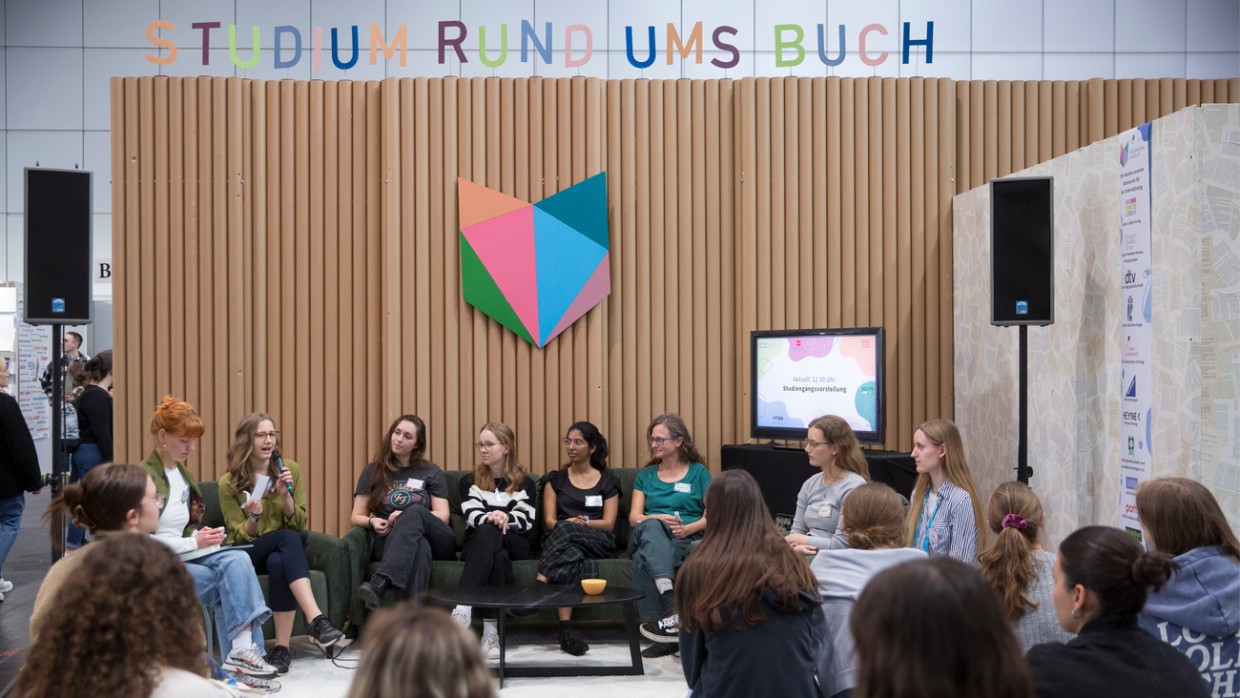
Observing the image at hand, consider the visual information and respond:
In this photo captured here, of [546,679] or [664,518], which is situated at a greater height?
[664,518]

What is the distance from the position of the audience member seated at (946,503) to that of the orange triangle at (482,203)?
2.99 m

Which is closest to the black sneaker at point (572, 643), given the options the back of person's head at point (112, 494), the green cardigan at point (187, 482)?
the green cardigan at point (187, 482)

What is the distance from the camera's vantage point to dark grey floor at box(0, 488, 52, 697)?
4.78m

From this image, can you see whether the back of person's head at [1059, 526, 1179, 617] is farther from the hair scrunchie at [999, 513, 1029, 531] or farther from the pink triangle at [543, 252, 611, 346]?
the pink triangle at [543, 252, 611, 346]

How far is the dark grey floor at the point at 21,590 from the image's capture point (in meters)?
4.78

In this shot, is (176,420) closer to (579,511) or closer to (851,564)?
(579,511)

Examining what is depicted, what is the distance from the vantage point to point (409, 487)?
560 cm

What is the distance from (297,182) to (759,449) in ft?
10.4

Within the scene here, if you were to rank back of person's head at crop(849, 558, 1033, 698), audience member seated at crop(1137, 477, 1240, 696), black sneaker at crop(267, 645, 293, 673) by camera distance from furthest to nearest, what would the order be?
black sneaker at crop(267, 645, 293, 673), audience member seated at crop(1137, 477, 1240, 696), back of person's head at crop(849, 558, 1033, 698)

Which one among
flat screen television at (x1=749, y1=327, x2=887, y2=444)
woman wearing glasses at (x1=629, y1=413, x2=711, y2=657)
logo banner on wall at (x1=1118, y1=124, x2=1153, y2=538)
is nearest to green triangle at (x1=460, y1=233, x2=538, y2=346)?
woman wearing glasses at (x1=629, y1=413, x2=711, y2=657)

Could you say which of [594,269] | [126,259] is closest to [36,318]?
[126,259]

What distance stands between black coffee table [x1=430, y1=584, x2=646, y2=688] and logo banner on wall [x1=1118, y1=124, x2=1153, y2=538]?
7.29 feet

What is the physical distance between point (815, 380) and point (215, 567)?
10.4 ft

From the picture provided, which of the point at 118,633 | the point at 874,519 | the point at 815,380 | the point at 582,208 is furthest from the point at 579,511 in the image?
the point at 118,633
